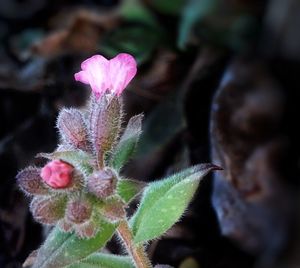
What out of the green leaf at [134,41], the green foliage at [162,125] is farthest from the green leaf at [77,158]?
the green leaf at [134,41]

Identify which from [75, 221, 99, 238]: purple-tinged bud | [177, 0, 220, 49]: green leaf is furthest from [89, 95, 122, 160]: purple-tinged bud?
[177, 0, 220, 49]: green leaf

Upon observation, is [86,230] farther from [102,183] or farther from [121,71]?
[121,71]

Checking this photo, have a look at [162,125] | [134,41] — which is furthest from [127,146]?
[134,41]

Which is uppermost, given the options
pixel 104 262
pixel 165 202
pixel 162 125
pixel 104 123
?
pixel 104 123

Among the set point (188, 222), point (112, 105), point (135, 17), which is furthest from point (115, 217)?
point (135, 17)

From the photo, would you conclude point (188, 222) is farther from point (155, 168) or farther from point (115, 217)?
point (115, 217)

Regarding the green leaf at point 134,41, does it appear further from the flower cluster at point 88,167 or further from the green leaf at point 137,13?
the flower cluster at point 88,167
